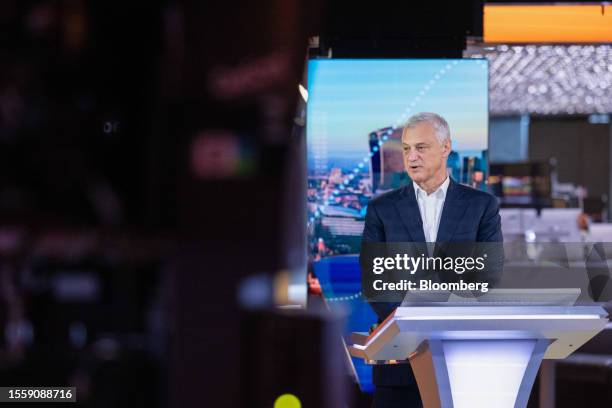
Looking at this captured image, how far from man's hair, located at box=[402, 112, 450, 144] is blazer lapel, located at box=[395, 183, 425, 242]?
21 cm

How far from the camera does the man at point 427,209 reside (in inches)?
100

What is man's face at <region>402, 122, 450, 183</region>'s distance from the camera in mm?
2525

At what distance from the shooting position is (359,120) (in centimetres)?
300

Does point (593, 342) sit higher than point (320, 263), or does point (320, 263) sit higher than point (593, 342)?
point (320, 263)

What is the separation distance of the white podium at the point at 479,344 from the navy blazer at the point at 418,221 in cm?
83

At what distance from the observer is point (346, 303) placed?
10.3ft

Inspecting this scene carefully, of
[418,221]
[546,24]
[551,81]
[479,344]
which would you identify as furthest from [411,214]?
[551,81]

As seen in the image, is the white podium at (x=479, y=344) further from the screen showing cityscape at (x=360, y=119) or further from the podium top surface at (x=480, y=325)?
the screen showing cityscape at (x=360, y=119)

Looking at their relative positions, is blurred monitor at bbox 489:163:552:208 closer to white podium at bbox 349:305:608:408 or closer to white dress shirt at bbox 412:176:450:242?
white dress shirt at bbox 412:176:450:242

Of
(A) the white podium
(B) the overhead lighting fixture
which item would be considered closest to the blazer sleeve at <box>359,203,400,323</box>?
(A) the white podium

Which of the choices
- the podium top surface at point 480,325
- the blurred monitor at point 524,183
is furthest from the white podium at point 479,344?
the blurred monitor at point 524,183

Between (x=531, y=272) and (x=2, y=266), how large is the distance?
2026mm

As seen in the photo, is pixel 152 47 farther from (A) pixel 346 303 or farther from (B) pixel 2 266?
(A) pixel 346 303

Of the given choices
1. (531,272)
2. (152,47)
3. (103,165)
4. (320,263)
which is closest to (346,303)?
(320,263)
